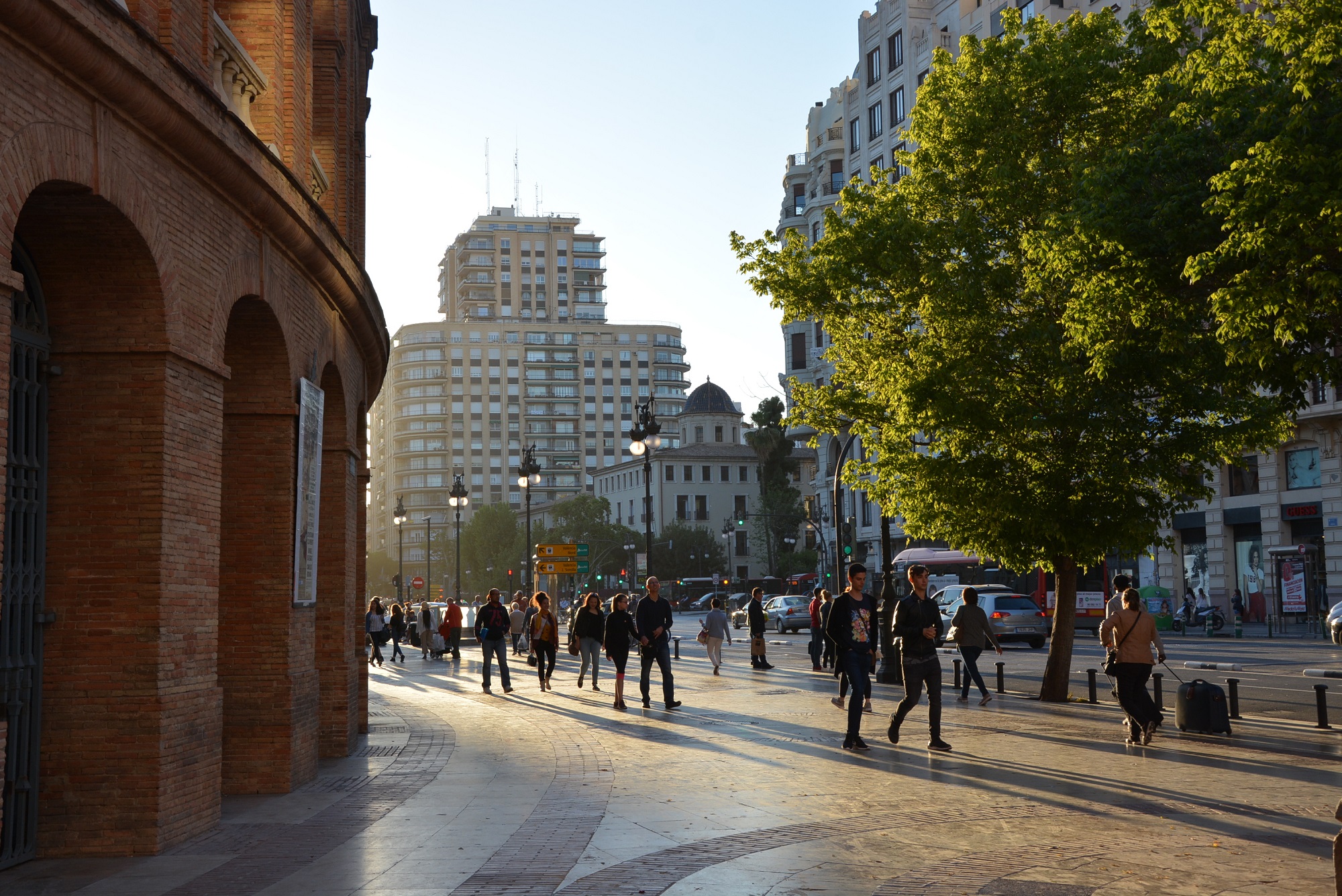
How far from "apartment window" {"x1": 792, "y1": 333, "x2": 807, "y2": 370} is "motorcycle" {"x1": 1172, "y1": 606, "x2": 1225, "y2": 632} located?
33.5 m

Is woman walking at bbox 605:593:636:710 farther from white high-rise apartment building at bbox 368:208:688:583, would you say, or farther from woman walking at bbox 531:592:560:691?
white high-rise apartment building at bbox 368:208:688:583

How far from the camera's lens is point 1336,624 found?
32219 mm

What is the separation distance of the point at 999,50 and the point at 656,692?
39.2 ft

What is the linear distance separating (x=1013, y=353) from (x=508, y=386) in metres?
154

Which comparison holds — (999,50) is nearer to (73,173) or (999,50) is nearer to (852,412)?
(852,412)

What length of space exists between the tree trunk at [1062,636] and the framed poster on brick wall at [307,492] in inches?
448

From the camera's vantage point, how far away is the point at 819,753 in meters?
13.9

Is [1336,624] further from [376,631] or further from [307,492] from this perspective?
[307,492]

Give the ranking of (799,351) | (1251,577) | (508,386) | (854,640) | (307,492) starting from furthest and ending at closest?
1. (508,386)
2. (799,351)
3. (1251,577)
4. (854,640)
5. (307,492)

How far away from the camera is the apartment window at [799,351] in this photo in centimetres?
7481

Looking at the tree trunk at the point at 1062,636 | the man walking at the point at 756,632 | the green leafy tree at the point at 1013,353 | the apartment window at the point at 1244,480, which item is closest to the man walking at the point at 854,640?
the green leafy tree at the point at 1013,353

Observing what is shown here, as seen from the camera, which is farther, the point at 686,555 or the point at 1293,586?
the point at 686,555

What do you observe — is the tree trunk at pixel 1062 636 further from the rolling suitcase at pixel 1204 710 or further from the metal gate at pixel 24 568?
the metal gate at pixel 24 568

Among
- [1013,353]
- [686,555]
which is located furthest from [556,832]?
[686,555]
